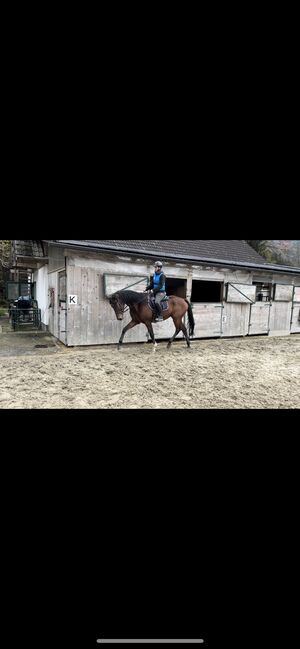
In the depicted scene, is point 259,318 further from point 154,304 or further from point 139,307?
point 139,307

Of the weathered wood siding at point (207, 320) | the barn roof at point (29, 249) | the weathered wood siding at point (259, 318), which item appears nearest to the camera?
the barn roof at point (29, 249)

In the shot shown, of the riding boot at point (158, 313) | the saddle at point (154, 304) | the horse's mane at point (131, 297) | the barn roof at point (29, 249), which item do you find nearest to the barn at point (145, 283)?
the barn roof at point (29, 249)

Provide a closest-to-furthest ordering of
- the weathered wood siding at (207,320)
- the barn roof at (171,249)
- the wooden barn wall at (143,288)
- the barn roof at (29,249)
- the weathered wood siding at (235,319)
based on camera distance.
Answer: the barn roof at (171,249), the wooden barn wall at (143,288), the barn roof at (29,249), the weathered wood siding at (207,320), the weathered wood siding at (235,319)

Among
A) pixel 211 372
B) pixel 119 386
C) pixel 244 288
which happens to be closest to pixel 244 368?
pixel 211 372

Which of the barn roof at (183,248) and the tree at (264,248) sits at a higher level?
the tree at (264,248)

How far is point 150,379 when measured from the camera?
4.65m

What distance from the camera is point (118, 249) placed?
686 cm

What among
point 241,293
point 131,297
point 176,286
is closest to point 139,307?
point 131,297

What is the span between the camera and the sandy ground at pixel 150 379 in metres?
3.67

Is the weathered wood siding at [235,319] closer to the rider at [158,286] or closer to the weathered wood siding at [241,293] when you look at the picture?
the weathered wood siding at [241,293]

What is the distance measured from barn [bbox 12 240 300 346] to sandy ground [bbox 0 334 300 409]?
0.80m

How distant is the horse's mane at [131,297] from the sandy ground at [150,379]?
1.08 metres

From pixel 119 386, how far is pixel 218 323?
5231 mm
